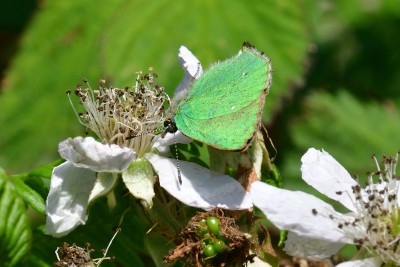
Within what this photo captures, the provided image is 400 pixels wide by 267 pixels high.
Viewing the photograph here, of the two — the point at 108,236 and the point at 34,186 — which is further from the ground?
the point at 34,186

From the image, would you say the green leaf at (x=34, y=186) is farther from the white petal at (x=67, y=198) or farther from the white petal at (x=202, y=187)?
the white petal at (x=202, y=187)

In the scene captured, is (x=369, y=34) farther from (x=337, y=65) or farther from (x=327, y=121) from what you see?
(x=327, y=121)

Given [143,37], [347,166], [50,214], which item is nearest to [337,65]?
[347,166]

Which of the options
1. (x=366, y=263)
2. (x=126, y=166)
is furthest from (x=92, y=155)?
(x=366, y=263)

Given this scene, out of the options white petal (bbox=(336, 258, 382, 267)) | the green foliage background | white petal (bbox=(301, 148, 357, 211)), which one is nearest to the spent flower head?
white petal (bbox=(301, 148, 357, 211))

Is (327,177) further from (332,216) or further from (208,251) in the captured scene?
(208,251)
